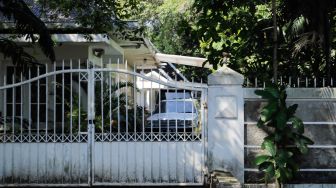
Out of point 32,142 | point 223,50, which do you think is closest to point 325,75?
point 223,50

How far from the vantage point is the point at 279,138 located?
23.0 feet

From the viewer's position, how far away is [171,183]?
7.49 meters

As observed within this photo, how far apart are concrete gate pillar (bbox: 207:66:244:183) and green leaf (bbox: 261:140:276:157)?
0.43 meters

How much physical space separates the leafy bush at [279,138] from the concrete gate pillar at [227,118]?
0.35 metres

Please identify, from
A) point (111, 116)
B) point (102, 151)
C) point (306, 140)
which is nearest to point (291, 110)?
point (306, 140)

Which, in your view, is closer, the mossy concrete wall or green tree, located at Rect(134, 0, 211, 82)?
the mossy concrete wall

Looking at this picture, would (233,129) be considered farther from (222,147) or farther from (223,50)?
(223,50)

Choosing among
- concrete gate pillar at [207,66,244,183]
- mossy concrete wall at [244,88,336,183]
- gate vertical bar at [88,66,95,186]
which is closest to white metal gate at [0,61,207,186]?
gate vertical bar at [88,66,95,186]

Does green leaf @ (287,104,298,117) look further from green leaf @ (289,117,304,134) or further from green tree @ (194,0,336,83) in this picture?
green tree @ (194,0,336,83)

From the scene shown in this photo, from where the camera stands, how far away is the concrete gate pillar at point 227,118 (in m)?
7.36

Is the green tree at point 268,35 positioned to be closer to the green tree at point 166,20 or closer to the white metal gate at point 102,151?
the white metal gate at point 102,151

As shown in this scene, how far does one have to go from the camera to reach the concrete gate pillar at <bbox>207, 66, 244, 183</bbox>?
7355 millimetres

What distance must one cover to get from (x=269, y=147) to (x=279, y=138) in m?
0.19

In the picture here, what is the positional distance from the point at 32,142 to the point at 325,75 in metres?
5.67
